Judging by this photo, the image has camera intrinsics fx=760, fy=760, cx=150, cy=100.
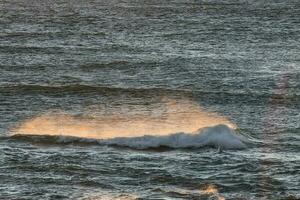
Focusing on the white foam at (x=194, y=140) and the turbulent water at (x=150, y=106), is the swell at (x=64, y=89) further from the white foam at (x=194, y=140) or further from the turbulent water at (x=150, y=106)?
the white foam at (x=194, y=140)

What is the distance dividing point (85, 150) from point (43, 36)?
17.2 metres

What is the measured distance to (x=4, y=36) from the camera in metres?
33.8

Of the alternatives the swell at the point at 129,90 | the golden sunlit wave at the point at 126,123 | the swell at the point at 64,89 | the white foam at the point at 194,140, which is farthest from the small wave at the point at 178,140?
the swell at the point at 64,89

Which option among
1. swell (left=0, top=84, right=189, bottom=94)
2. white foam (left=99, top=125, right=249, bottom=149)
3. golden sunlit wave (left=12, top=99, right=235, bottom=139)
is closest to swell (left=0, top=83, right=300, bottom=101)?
A: swell (left=0, top=84, right=189, bottom=94)

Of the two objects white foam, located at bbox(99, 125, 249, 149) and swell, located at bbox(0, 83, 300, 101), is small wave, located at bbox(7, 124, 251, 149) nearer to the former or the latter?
white foam, located at bbox(99, 125, 249, 149)

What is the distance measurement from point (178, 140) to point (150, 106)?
4.48 meters

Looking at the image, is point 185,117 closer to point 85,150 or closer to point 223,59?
point 85,150

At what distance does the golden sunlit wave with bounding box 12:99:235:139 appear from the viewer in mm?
18641

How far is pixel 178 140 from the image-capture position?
691 inches

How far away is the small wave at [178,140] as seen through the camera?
1727 centimetres

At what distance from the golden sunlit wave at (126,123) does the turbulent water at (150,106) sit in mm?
49

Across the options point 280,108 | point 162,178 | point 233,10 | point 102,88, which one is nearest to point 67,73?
point 102,88

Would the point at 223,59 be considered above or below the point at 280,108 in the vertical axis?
above

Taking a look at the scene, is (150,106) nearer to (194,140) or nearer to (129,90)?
(129,90)
